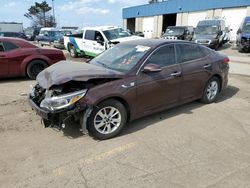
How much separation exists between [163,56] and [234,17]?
27.7 m

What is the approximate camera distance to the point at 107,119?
4051 millimetres

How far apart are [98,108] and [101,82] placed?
1.44ft

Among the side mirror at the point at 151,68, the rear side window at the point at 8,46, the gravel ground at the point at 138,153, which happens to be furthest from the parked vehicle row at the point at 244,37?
the side mirror at the point at 151,68

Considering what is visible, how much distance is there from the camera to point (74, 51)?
52.3ft

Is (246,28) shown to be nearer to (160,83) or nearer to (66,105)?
(160,83)

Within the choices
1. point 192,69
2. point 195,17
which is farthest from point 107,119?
point 195,17

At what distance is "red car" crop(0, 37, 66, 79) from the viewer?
793 cm

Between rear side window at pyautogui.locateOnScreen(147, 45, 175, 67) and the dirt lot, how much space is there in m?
1.11

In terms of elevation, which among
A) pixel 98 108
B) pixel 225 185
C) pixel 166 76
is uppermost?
pixel 166 76

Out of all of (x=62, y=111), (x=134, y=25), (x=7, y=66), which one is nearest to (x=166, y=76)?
(x=62, y=111)

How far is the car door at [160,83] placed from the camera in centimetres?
437

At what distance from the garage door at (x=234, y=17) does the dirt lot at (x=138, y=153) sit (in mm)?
26429

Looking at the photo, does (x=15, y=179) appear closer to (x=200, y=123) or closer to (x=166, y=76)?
(x=166, y=76)

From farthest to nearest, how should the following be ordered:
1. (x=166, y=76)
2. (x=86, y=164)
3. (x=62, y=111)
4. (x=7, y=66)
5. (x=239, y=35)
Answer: (x=239, y=35), (x=7, y=66), (x=166, y=76), (x=62, y=111), (x=86, y=164)
